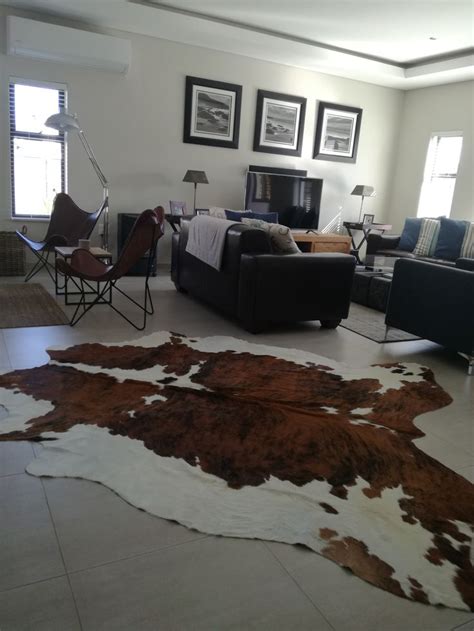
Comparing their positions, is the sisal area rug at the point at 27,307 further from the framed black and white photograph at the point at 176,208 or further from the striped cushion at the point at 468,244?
the striped cushion at the point at 468,244

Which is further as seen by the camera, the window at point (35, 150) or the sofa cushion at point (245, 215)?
the window at point (35, 150)

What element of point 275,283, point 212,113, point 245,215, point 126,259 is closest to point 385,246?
point 245,215

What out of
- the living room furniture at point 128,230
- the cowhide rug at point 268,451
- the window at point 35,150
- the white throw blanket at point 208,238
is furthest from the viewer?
the living room furniture at point 128,230

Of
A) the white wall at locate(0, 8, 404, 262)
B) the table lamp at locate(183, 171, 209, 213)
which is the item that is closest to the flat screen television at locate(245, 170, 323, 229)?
the white wall at locate(0, 8, 404, 262)

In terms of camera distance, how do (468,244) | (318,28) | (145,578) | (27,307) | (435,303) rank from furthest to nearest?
(468,244), (318,28), (27,307), (435,303), (145,578)

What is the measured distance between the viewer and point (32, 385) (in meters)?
2.65

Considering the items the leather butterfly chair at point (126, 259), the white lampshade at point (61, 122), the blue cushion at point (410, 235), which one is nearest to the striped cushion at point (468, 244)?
the blue cushion at point (410, 235)

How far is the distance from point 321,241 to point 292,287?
3312 millimetres

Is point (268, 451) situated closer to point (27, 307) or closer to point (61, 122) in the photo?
point (27, 307)

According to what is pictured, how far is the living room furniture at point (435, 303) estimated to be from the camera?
337cm

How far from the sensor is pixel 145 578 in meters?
1.45

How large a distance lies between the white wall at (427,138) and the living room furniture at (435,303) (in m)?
3.78

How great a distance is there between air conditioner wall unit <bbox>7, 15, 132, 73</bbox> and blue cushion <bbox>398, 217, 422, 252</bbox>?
14.0 ft

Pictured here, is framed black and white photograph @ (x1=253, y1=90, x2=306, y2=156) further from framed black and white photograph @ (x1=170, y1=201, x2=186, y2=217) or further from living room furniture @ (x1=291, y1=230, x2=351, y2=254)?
framed black and white photograph @ (x1=170, y1=201, x2=186, y2=217)
